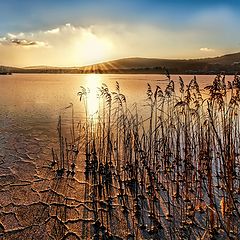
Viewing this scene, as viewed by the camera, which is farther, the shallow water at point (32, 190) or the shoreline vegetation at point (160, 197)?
the shallow water at point (32, 190)

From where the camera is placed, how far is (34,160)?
24.3 feet

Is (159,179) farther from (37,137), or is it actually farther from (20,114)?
(20,114)

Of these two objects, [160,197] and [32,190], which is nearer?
[160,197]

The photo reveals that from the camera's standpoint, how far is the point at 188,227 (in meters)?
4.24

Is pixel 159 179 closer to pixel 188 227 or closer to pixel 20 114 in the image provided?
pixel 188 227

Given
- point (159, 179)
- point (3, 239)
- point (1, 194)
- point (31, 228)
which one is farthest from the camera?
point (159, 179)

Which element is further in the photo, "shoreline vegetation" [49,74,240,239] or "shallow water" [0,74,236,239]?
"shallow water" [0,74,236,239]

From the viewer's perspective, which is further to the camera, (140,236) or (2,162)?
(2,162)

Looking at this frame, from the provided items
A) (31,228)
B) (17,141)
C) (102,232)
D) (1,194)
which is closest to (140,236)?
(102,232)

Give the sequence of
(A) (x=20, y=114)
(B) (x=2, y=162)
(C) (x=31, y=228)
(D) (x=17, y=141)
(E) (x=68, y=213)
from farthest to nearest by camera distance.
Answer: (A) (x=20, y=114)
(D) (x=17, y=141)
(B) (x=2, y=162)
(E) (x=68, y=213)
(C) (x=31, y=228)

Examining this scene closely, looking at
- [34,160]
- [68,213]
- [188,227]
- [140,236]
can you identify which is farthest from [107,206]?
[34,160]

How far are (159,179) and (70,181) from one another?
1831 mm

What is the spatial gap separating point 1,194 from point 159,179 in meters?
3.05

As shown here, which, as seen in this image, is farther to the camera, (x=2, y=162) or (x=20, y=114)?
(x=20, y=114)
